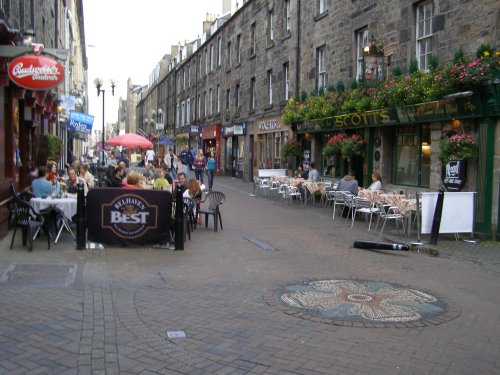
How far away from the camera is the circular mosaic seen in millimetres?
5930

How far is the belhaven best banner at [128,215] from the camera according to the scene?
31.1 feet

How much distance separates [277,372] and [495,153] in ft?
28.2

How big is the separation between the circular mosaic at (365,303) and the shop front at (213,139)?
2781 cm

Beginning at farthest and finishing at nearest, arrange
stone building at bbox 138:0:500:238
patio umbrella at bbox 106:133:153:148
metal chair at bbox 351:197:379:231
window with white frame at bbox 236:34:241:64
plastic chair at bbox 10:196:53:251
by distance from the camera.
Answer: window with white frame at bbox 236:34:241:64 → patio umbrella at bbox 106:133:153:148 → metal chair at bbox 351:197:379:231 → stone building at bbox 138:0:500:238 → plastic chair at bbox 10:196:53:251

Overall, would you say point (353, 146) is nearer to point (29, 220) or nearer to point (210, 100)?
point (29, 220)

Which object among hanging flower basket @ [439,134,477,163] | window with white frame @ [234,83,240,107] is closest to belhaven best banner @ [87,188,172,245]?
hanging flower basket @ [439,134,477,163]

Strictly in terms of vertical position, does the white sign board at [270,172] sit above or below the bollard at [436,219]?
above

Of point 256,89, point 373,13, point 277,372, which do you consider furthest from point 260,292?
point 256,89

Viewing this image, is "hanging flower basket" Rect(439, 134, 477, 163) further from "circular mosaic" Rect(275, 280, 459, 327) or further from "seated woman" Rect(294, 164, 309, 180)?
"seated woman" Rect(294, 164, 309, 180)

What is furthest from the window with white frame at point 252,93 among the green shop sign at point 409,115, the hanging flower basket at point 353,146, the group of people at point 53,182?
the group of people at point 53,182

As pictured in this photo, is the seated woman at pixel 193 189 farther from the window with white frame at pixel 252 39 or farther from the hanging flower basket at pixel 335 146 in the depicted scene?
the window with white frame at pixel 252 39

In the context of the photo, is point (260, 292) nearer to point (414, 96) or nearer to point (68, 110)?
point (414, 96)

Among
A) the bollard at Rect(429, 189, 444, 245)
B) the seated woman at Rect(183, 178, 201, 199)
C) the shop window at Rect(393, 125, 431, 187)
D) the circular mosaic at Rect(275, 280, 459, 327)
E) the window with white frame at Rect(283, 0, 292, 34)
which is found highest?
the window with white frame at Rect(283, 0, 292, 34)

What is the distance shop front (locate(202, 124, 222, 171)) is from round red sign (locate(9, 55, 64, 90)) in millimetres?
24009
